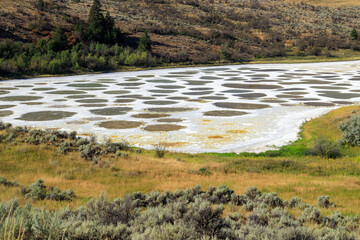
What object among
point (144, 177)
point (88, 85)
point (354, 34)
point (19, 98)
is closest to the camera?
point (144, 177)

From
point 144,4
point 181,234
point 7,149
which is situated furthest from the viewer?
point 144,4

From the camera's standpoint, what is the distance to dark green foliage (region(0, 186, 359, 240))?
578 centimetres

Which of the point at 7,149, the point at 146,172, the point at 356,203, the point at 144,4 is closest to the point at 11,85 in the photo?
the point at 7,149

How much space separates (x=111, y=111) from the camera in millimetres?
27938

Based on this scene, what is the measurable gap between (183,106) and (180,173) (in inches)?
642

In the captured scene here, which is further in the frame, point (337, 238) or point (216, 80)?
point (216, 80)

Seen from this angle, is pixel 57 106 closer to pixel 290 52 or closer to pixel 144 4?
pixel 290 52

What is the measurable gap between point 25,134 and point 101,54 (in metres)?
44.5

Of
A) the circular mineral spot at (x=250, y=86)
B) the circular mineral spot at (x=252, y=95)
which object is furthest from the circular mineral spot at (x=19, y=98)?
the circular mineral spot at (x=250, y=86)

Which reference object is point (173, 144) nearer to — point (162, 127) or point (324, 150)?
point (162, 127)

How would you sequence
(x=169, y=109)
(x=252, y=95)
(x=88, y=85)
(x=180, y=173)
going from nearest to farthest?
(x=180, y=173) → (x=169, y=109) → (x=252, y=95) → (x=88, y=85)

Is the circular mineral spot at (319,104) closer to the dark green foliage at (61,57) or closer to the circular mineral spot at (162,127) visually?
the circular mineral spot at (162,127)

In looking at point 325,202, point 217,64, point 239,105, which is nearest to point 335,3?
point 217,64

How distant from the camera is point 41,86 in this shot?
132 ft
